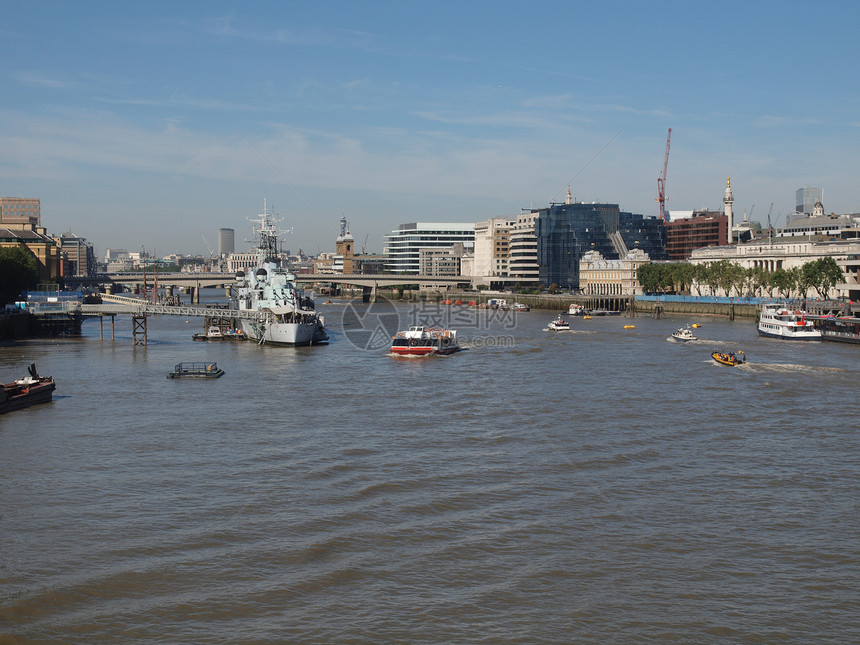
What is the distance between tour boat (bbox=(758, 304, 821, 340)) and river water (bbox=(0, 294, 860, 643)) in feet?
91.5

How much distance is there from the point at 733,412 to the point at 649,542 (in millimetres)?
17253

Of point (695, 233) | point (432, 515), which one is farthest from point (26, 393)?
point (695, 233)

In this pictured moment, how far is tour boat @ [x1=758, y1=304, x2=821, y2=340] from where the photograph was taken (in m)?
67.4

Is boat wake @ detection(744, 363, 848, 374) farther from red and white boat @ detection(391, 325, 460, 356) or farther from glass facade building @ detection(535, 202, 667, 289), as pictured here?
glass facade building @ detection(535, 202, 667, 289)

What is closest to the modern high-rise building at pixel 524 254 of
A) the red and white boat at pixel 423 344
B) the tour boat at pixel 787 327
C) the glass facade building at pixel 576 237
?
the glass facade building at pixel 576 237

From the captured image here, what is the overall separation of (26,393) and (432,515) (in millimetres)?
22276

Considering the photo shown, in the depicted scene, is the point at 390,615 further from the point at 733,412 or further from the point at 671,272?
the point at 671,272

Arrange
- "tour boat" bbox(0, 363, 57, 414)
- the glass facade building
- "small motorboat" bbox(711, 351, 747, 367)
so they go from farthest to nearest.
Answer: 1. the glass facade building
2. "small motorboat" bbox(711, 351, 747, 367)
3. "tour boat" bbox(0, 363, 57, 414)

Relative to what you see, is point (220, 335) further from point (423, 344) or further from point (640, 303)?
point (640, 303)

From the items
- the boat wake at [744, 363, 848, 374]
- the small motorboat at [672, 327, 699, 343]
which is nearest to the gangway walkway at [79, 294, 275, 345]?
the small motorboat at [672, 327, 699, 343]

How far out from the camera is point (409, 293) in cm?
18925

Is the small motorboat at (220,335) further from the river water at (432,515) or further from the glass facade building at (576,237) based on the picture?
the glass facade building at (576,237)

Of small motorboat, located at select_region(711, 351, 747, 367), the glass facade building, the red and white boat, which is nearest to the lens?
small motorboat, located at select_region(711, 351, 747, 367)

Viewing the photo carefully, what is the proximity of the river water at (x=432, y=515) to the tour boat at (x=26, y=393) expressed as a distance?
1.74 feet
